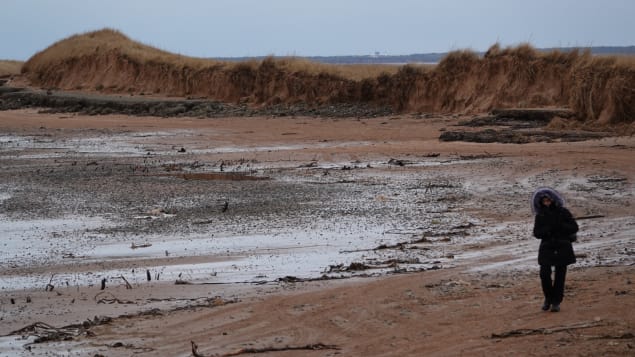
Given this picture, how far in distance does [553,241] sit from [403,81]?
971 inches

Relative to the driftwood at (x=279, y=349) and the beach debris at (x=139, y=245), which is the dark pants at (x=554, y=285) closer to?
the driftwood at (x=279, y=349)

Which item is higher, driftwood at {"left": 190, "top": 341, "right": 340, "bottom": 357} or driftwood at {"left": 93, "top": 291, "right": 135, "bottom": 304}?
driftwood at {"left": 190, "top": 341, "right": 340, "bottom": 357}

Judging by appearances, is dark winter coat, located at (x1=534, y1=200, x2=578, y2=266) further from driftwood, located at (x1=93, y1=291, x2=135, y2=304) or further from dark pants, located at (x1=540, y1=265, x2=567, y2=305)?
driftwood, located at (x1=93, y1=291, x2=135, y2=304)

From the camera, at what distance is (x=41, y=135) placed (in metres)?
28.7

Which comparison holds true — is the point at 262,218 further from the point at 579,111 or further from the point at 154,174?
the point at 579,111

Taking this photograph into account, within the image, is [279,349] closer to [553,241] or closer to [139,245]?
[553,241]

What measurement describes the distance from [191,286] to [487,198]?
6807mm

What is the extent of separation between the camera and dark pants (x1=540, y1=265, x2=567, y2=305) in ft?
25.7

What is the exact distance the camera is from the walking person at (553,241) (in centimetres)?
787

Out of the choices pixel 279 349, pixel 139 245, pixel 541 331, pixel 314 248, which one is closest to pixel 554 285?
pixel 541 331

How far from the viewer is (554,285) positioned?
7.90m

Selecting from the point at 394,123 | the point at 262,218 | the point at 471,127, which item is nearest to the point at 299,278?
the point at 262,218

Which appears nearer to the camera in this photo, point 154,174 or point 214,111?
point 154,174

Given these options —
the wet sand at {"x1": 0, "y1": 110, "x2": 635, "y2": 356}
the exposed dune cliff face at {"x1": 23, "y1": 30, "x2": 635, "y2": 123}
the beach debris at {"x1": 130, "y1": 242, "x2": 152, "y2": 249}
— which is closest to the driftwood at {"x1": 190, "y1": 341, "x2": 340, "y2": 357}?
the wet sand at {"x1": 0, "y1": 110, "x2": 635, "y2": 356}
